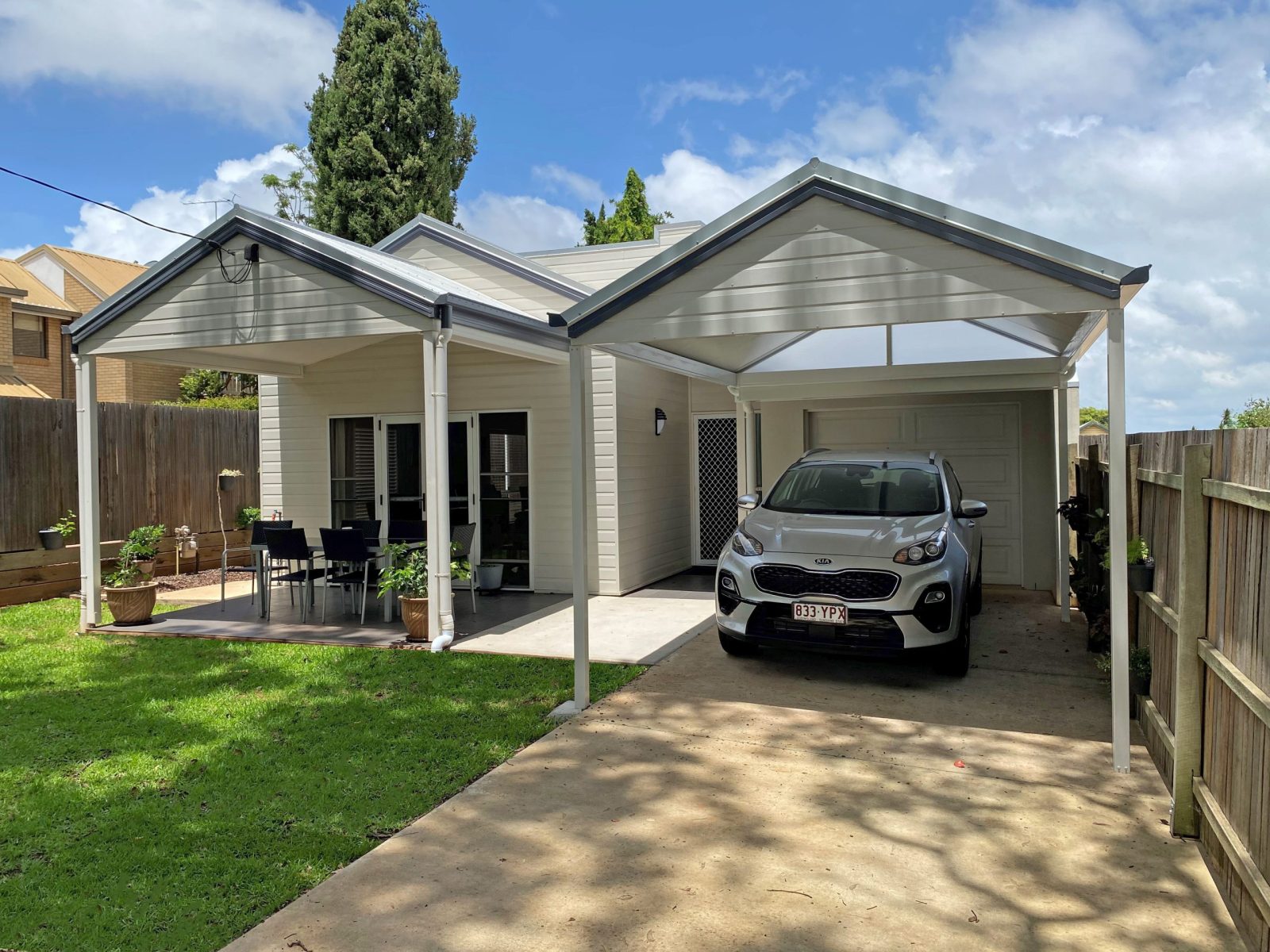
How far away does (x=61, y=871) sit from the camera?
3.53m

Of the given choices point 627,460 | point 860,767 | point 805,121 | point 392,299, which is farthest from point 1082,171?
point 860,767

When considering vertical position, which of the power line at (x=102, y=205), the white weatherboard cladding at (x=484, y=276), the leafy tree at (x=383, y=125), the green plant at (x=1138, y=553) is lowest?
the green plant at (x=1138, y=553)

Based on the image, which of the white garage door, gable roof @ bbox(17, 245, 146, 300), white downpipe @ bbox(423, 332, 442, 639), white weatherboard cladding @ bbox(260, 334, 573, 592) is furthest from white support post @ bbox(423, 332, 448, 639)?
gable roof @ bbox(17, 245, 146, 300)

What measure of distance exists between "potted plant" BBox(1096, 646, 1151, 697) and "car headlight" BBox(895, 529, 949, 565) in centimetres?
133

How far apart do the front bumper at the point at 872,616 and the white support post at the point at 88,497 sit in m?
6.74

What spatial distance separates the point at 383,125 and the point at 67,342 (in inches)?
423

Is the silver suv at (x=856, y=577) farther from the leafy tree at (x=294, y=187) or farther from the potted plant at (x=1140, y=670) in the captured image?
the leafy tree at (x=294, y=187)

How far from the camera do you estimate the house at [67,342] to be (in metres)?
22.2

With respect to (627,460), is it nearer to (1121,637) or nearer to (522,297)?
(522,297)

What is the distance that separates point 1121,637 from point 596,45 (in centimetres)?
1409

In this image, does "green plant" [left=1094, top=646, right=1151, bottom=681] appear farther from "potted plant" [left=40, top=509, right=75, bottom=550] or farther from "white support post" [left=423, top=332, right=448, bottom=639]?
"potted plant" [left=40, top=509, right=75, bottom=550]

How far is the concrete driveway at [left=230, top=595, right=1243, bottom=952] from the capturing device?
3.05 metres

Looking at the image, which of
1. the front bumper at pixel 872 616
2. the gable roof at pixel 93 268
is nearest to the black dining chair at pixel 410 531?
the front bumper at pixel 872 616

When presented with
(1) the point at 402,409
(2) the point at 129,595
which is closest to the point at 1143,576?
(1) the point at 402,409
